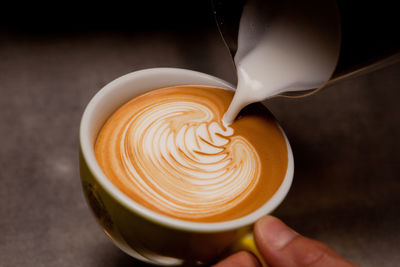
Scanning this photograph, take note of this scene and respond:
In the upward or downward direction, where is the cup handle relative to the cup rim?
downward

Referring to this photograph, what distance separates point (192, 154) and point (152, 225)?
12 centimetres

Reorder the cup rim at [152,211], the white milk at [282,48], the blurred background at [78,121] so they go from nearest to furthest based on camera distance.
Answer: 1. the cup rim at [152,211]
2. the white milk at [282,48]
3. the blurred background at [78,121]

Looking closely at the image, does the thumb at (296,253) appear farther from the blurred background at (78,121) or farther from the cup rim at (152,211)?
the blurred background at (78,121)

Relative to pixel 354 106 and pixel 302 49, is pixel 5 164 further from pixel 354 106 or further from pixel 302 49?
pixel 354 106

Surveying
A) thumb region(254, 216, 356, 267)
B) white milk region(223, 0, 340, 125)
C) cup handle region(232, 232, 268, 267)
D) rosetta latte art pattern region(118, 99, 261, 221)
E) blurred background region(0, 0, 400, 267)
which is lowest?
blurred background region(0, 0, 400, 267)

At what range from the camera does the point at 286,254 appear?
0.44m

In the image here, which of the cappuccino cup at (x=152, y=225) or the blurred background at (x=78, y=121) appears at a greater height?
the cappuccino cup at (x=152, y=225)

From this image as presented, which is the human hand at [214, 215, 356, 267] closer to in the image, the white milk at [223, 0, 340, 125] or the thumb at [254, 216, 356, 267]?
the thumb at [254, 216, 356, 267]

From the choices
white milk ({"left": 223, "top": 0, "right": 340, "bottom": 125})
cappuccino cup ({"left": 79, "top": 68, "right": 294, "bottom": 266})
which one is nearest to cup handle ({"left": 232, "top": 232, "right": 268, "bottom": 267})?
A: cappuccino cup ({"left": 79, "top": 68, "right": 294, "bottom": 266})

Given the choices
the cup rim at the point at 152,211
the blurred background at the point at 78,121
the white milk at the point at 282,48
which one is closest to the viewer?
the cup rim at the point at 152,211

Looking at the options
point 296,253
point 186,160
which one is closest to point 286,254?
point 296,253

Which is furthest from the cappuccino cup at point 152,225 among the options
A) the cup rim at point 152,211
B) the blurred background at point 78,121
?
the blurred background at point 78,121

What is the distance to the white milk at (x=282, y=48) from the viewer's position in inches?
18.4

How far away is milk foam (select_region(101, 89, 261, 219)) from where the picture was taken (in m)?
0.42
